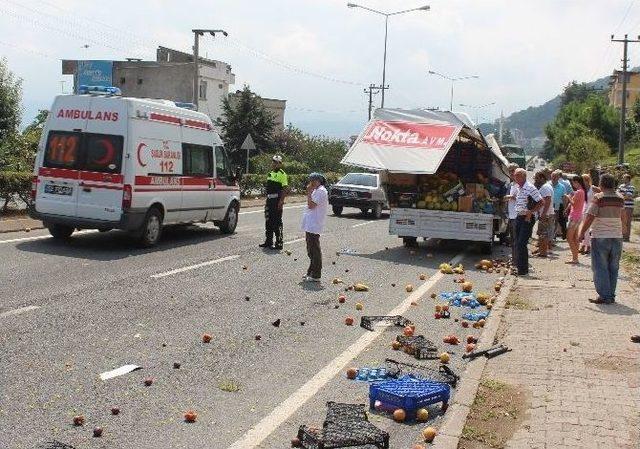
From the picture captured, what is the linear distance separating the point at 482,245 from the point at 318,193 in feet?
20.6

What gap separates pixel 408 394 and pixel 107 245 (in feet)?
34.6

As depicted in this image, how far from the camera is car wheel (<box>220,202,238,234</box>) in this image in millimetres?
19047

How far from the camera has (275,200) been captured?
1636cm

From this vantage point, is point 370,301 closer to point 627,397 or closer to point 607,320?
point 607,320

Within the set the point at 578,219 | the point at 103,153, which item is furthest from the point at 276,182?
the point at 578,219

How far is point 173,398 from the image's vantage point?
250 inches

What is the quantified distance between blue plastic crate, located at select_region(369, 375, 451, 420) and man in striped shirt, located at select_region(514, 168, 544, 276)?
8138mm

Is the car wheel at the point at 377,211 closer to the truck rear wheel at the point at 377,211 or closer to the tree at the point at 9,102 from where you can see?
the truck rear wheel at the point at 377,211

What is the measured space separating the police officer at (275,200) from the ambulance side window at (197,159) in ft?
5.82

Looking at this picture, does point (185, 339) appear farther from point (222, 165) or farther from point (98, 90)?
point (222, 165)

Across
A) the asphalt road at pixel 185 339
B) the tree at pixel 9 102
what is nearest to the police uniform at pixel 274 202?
the asphalt road at pixel 185 339

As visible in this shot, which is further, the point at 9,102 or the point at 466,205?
the point at 9,102

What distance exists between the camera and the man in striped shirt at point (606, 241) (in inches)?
445

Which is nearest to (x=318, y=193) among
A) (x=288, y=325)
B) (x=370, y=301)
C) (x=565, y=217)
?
(x=370, y=301)
